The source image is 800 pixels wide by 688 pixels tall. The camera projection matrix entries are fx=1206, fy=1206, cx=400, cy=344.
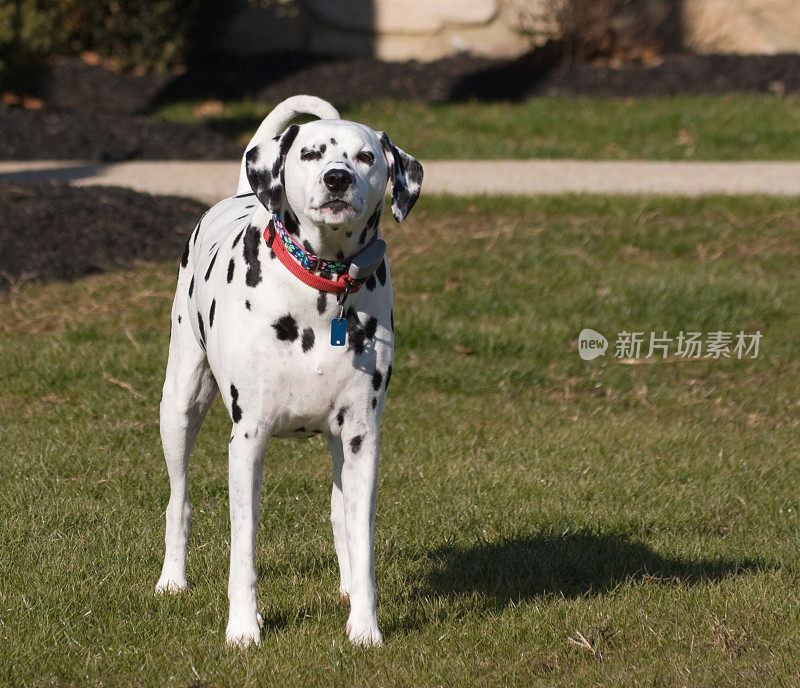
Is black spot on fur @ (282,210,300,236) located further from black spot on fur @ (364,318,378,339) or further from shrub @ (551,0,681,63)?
shrub @ (551,0,681,63)

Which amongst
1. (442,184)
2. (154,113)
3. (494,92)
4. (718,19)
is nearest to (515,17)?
(494,92)

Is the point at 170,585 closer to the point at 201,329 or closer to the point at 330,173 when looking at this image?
the point at 201,329

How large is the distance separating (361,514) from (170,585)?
3.46ft

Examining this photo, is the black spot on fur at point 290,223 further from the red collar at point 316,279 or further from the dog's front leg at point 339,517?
the dog's front leg at point 339,517

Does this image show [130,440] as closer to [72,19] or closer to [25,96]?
[25,96]

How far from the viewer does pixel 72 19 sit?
16.6 meters

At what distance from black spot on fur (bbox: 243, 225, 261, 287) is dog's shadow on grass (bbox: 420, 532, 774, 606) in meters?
1.53

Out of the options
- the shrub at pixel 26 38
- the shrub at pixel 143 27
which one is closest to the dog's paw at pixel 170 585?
the shrub at pixel 26 38

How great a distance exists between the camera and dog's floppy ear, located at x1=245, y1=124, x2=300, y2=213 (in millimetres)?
3854

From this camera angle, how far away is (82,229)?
9859mm

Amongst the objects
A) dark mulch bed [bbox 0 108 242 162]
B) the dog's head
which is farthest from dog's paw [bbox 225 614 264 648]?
dark mulch bed [bbox 0 108 242 162]

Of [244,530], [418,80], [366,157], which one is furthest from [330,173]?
[418,80]

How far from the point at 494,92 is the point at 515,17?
1.84 m

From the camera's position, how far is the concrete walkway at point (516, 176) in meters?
11.0
